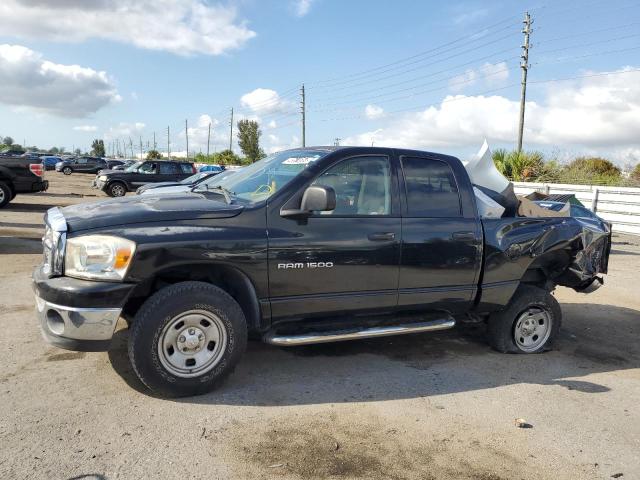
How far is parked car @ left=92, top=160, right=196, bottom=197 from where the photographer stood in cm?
2086

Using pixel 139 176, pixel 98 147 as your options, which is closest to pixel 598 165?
pixel 139 176

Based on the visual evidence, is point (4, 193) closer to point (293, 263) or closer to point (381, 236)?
point (293, 263)

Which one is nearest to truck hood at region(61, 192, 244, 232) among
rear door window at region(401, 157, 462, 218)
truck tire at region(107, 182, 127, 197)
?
rear door window at region(401, 157, 462, 218)

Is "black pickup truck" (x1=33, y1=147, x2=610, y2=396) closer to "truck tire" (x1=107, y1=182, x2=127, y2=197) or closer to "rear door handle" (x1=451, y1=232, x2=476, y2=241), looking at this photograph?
"rear door handle" (x1=451, y1=232, x2=476, y2=241)

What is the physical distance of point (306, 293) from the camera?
4.13m

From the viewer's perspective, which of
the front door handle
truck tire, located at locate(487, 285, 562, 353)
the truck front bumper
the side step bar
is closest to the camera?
the truck front bumper

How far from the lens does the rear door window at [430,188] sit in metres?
4.61

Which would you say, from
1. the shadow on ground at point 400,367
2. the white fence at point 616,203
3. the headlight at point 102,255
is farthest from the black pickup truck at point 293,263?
the white fence at point 616,203

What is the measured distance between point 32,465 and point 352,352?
9.24 ft

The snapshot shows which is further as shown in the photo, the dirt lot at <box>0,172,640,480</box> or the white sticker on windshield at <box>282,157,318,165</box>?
the white sticker on windshield at <box>282,157,318,165</box>

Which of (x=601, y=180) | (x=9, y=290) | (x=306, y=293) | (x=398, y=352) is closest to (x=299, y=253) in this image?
(x=306, y=293)

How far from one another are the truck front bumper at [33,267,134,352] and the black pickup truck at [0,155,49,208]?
13.2m

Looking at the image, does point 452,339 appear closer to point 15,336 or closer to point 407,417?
point 407,417

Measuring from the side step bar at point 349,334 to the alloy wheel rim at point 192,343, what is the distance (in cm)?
41
